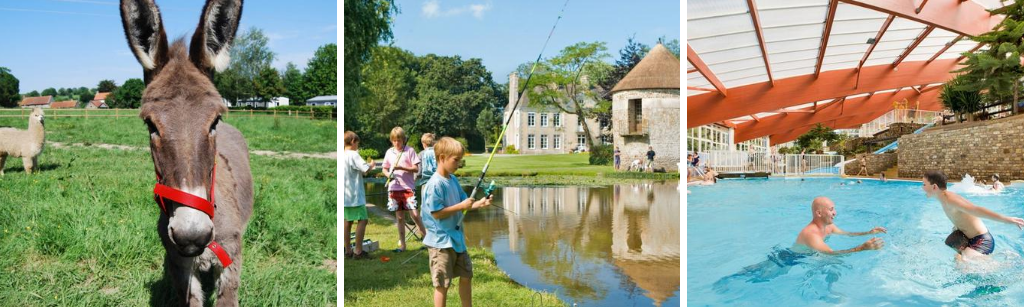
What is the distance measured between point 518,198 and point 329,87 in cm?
170

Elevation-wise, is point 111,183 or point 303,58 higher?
point 303,58

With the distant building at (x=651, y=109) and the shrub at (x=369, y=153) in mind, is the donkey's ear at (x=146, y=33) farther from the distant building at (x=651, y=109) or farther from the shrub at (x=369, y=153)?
the distant building at (x=651, y=109)

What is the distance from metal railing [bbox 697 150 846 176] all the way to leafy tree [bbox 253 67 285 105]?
3989 millimetres

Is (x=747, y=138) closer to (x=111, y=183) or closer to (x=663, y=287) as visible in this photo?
(x=663, y=287)

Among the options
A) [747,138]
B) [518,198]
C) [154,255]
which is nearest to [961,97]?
[747,138]

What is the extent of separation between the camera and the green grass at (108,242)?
9.70 feet

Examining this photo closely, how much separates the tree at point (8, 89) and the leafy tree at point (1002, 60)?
285 inches

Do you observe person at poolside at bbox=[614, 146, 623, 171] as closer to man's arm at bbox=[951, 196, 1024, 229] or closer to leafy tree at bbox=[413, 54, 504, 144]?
leafy tree at bbox=[413, 54, 504, 144]

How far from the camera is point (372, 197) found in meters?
4.42

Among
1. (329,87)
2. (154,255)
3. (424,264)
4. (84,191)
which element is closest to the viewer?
(154,255)

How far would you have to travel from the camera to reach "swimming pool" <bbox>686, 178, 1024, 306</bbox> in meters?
4.08

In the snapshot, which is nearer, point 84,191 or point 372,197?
point 84,191

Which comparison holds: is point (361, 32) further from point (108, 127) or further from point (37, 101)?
point (37, 101)

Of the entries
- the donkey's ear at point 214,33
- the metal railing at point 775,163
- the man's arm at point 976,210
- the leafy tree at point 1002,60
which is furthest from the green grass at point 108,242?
the leafy tree at point 1002,60
